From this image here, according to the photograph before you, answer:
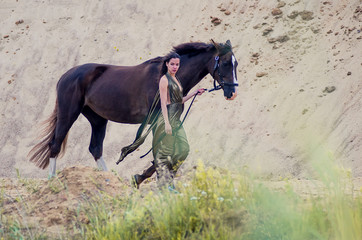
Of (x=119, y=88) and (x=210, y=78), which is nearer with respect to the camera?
(x=119, y=88)

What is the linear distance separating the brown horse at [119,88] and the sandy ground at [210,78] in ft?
6.76

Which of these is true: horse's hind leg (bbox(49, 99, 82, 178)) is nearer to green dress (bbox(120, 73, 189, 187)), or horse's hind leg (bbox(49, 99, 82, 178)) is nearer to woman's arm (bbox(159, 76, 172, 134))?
green dress (bbox(120, 73, 189, 187))

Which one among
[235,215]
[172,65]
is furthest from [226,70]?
[235,215]

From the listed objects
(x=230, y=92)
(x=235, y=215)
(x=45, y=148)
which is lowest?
(x=45, y=148)

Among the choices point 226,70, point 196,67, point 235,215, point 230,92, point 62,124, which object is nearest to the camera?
point 235,215

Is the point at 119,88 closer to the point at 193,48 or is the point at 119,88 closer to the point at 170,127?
the point at 193,48

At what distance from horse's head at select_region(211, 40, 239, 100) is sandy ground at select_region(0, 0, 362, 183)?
8.14 feet

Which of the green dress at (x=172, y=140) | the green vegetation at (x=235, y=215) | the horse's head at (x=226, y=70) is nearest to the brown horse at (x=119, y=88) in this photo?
the horse's head at (x=226, y=70)

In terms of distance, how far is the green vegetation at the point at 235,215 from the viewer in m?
4.36

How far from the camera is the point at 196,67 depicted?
322 inches

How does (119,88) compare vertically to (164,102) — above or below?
below

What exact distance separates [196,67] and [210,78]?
8.17 meters

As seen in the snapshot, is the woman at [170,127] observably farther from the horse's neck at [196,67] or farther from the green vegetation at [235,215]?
the horse's neck at [196,67]

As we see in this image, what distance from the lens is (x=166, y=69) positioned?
22.6 feet
